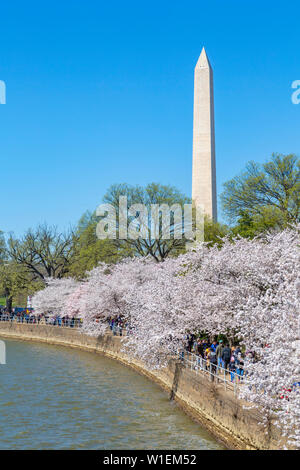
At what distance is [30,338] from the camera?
2323 inches

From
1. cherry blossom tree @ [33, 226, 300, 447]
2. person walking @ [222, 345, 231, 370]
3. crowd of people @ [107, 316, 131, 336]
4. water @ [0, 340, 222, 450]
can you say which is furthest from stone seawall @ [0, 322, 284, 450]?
crowd of people @ [107, 316, 131, 336]

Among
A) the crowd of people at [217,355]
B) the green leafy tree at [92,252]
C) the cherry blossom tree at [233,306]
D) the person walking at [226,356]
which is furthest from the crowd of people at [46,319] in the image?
the person walking at [226,356]

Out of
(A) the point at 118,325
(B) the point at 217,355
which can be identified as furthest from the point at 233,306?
(A) the point at 118,325

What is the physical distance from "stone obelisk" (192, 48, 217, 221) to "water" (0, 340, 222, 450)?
783 inches

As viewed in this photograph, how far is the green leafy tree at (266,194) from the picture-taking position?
138ft

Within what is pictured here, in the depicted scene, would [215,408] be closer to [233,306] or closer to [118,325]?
[233,306]

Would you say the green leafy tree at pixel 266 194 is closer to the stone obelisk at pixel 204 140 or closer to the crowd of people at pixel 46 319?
the stone obelisk at pixel 204 140

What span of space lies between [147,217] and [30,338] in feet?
58.2

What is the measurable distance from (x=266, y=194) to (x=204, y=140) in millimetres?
8996

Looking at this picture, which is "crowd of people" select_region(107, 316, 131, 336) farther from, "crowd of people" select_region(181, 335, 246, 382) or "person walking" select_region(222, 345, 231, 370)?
"person walking" select_region(222, 345, 231, 370)

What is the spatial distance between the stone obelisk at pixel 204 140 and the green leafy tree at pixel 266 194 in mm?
4228

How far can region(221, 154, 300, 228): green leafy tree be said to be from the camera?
138 ft

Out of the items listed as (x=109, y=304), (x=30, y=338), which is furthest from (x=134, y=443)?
(x=30, y=338)

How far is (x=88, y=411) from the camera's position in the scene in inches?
1004
